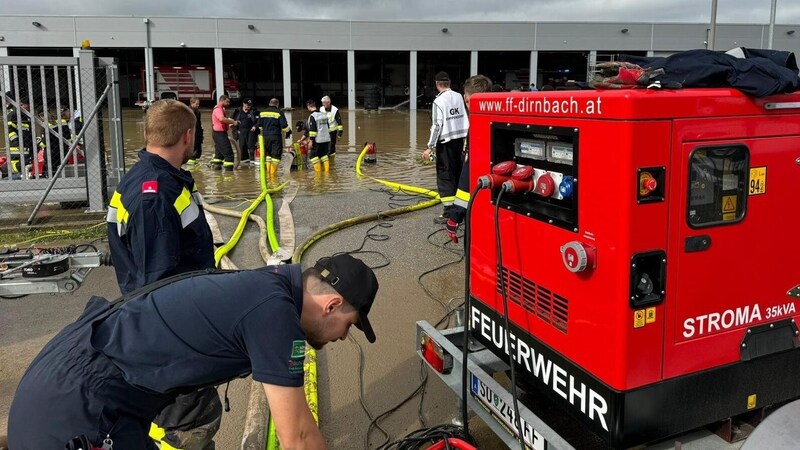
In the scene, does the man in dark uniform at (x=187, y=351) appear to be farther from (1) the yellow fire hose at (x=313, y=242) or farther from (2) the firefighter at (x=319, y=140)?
(2) the firefighter at (x=319, y=140)

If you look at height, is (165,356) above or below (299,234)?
above

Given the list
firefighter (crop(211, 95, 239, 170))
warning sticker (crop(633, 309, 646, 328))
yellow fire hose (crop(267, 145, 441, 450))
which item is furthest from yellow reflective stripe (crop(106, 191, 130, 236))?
firefighter (crop(211, 95, 239, 170))

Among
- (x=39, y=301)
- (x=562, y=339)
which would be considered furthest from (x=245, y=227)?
(x=562, y=339)

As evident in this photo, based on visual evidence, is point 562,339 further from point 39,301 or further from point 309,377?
point 39,301

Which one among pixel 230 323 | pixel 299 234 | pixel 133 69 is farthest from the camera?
pixel 133 69

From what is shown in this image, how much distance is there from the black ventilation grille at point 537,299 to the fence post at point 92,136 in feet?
24.5

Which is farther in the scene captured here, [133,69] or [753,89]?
[133,69]

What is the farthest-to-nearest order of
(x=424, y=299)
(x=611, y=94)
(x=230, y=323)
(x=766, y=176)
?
(x=424, y=299)
(x=766, y=176)
(x=611, y=94)
(x=230, y=323)

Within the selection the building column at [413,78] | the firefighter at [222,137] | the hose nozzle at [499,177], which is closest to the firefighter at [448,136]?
the hose nozzle at [499,177]

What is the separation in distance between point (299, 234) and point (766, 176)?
596cm

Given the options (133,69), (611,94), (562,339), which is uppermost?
(133,69)

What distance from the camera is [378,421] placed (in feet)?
12.3

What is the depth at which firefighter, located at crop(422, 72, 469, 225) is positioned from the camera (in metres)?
7.72

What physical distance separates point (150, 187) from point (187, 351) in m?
1.33
